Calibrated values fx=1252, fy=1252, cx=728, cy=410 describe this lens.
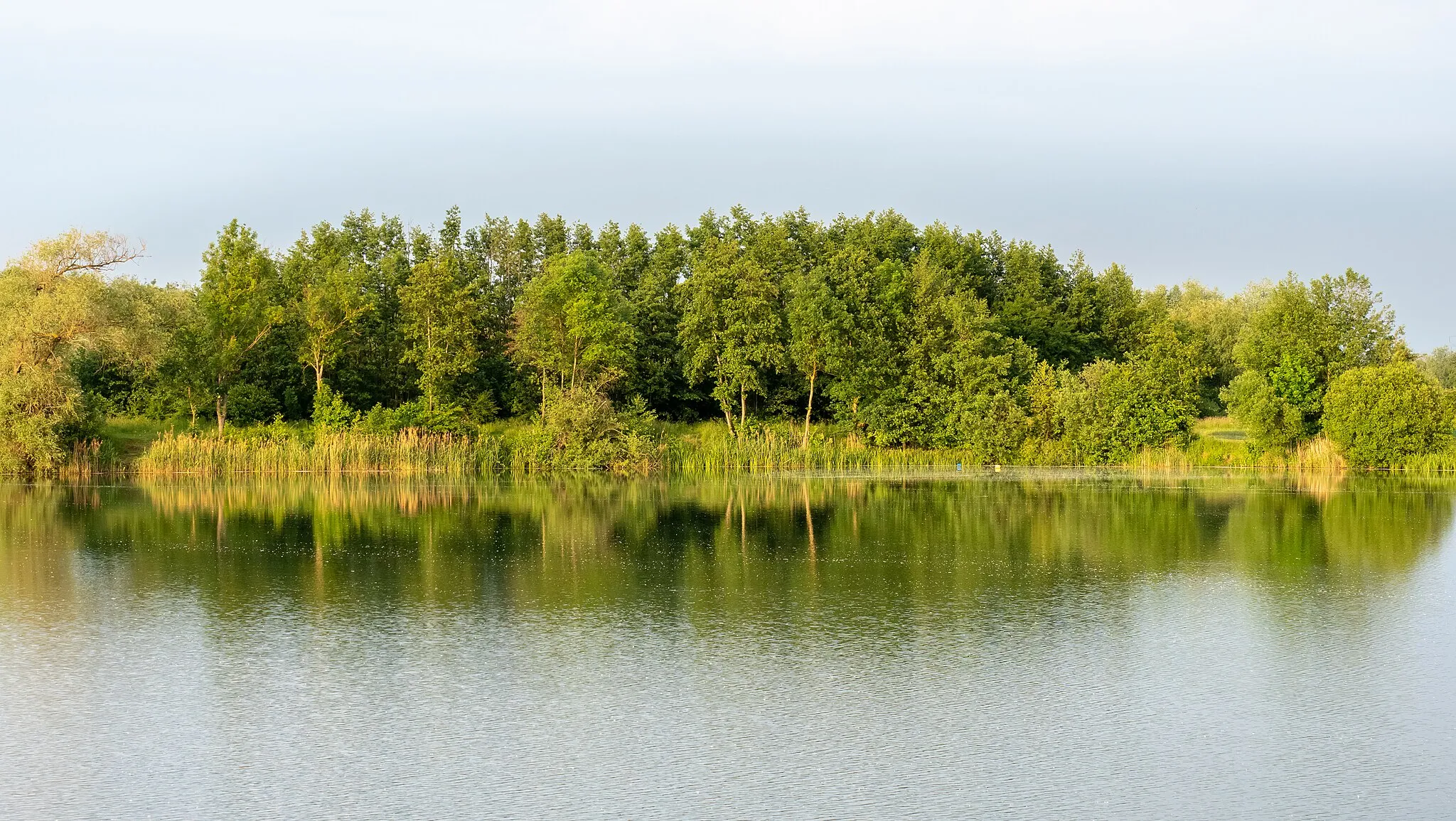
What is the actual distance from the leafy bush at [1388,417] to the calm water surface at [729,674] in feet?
82.6

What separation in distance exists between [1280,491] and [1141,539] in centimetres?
1503

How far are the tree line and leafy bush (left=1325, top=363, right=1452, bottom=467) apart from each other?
3.8 inches

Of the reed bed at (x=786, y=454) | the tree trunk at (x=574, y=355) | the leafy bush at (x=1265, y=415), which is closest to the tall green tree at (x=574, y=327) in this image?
the tree trunk at (x=574, y=355)

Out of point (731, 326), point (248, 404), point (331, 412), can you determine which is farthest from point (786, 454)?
point (248, 404)

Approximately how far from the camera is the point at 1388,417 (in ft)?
155

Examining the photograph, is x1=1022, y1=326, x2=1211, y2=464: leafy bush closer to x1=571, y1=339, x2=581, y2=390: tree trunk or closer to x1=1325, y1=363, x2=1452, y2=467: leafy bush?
x1=1325, y1=363, x2=1452, y2=467: leafy bush

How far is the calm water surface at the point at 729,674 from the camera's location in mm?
8938

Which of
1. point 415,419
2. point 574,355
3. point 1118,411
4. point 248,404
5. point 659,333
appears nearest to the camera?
point 1118,411

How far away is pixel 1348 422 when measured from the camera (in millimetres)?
47781

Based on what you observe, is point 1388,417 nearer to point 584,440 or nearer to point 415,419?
point 584,440

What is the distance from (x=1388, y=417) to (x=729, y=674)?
4295 centimetres

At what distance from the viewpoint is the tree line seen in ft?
158

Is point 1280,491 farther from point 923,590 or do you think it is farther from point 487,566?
point 487,566

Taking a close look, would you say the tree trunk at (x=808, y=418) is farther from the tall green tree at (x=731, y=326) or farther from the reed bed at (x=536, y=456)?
the tall green tree at (x=731, y=326)
